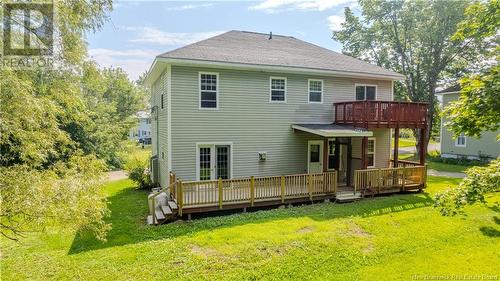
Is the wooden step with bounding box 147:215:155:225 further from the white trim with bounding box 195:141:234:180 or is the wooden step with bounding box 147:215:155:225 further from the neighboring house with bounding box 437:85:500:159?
the neighboring house with bounding box 437:85:500:159

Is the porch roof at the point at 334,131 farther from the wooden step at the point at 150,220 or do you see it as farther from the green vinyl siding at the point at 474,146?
the green vinyl siding at the point at 474,146

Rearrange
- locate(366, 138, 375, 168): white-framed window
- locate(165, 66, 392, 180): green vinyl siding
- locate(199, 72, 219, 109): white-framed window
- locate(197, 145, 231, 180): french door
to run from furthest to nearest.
→ locate(366, 138, 375, 168): white-framed window
locate(197, 145, 231, 180): french door
locate(199, 72, 219, 109): white-framed window
locate(165, 66, 392, 180): green vinyl siding

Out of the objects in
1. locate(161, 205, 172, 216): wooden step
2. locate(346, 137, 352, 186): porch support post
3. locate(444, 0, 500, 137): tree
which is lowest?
locate(161, 205, 172, 216): wooden step

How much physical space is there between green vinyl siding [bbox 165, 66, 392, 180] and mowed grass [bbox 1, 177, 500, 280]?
298 cm

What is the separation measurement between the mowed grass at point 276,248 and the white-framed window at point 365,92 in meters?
6.61

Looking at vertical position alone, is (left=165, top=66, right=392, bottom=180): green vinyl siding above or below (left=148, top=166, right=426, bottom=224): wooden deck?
above

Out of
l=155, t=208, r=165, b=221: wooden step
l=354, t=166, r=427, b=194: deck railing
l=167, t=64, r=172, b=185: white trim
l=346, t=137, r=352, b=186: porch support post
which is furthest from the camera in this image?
l=346, t=137, r=352, b=186: porch support post

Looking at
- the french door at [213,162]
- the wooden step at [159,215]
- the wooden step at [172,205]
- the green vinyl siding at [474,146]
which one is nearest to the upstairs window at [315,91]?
the french door at [213,162]

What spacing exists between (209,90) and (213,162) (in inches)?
116

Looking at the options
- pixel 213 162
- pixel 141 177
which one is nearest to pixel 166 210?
pixel 213 162

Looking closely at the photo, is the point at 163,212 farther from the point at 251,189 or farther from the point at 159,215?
the point at 251,189

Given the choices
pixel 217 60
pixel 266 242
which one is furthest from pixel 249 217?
pixel 217 60

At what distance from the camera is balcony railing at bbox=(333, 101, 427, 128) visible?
12.6m

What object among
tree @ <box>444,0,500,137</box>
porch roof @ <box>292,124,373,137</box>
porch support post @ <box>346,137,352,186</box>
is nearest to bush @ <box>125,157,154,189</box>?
porch roof @ <box>292,124,373,137</box>
